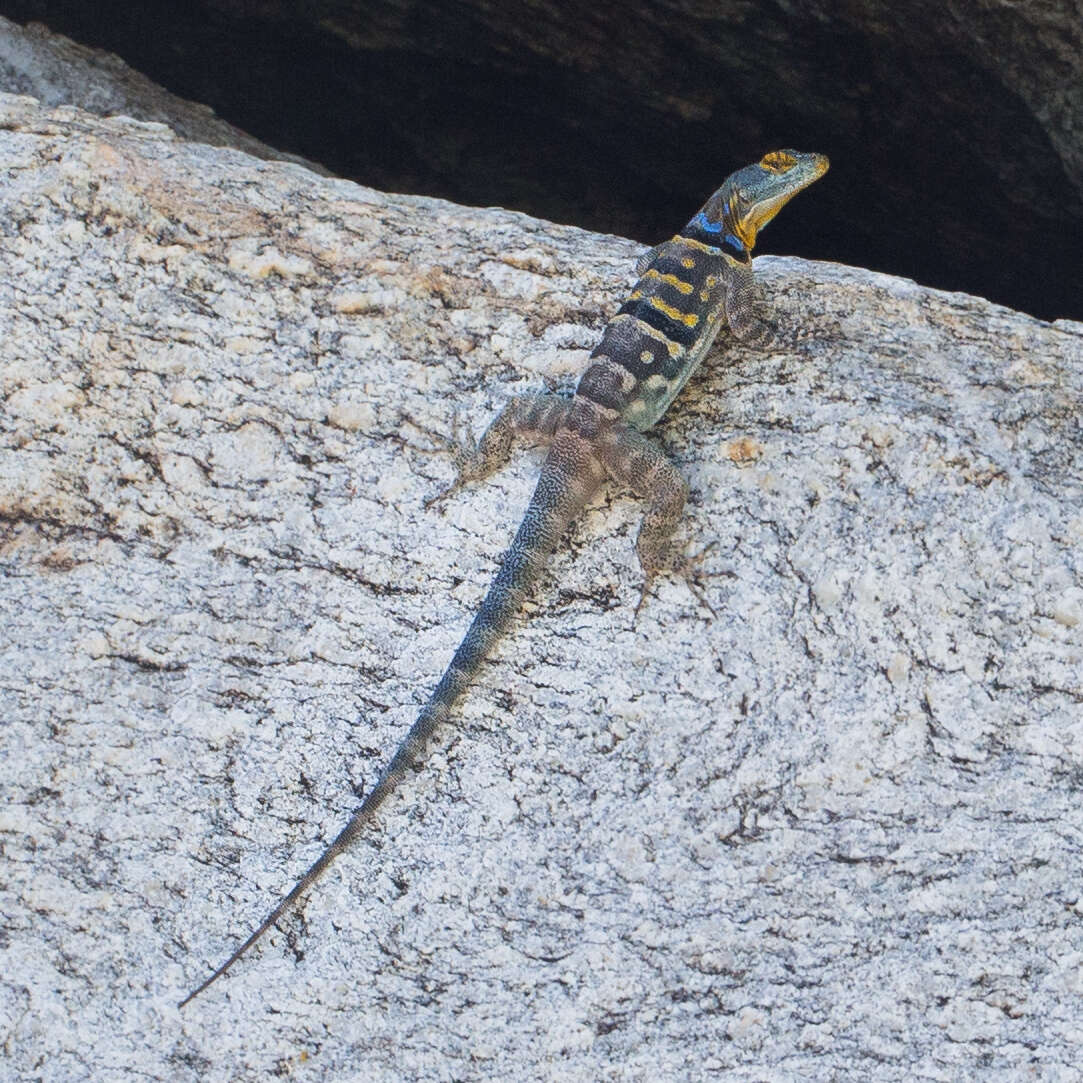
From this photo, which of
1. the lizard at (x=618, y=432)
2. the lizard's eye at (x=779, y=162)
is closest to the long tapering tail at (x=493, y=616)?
the lizard at (x=618, y=432)

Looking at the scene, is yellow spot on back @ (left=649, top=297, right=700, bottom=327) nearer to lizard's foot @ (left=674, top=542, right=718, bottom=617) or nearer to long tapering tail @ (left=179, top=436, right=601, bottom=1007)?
long tapering tail @ (left=179, top=436, right=601, bottom=1007)

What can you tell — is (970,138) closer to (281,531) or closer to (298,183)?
(298,183)

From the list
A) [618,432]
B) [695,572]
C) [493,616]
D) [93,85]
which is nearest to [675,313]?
[618,432]

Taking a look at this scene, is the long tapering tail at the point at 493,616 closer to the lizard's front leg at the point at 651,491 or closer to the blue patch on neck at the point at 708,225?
the lizard's front leg at the point at 651,491

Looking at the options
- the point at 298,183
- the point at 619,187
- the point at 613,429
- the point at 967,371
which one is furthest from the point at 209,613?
the point at 619,187

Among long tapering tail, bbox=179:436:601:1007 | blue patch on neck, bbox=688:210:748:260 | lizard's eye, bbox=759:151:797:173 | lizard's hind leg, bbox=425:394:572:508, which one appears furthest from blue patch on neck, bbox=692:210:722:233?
long tapering tail, bbox=179:436:601:1007

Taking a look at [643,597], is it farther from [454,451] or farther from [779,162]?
[779,162]
